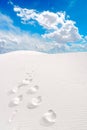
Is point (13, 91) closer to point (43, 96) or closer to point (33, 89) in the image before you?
point (33, 89)

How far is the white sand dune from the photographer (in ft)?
18.3

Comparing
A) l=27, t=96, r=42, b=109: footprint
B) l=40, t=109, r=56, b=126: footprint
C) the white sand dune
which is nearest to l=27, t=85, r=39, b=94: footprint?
the white sand dune

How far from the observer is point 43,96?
7.02 meters

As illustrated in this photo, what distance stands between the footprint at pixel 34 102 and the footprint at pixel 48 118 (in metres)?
0.60

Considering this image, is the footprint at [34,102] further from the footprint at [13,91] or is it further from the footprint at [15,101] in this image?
the footprint at [13,91]

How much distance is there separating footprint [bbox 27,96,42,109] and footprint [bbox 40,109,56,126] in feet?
1.98

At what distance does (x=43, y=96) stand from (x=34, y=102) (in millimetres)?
439

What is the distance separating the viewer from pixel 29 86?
7.97 m

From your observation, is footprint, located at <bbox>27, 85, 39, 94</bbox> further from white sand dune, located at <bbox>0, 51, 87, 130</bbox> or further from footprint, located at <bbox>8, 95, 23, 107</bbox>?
footprint, located at <bbox>8, 95, 23, 107</bbox>

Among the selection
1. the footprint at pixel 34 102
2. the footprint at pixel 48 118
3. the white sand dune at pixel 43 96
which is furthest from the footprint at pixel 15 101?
the footprint at pixel 48 118

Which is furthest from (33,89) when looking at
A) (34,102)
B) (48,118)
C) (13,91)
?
(48,118)

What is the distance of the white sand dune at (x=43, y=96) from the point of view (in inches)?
220

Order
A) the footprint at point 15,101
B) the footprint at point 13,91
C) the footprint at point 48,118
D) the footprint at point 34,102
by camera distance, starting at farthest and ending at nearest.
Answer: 1. the footprint at point 13,91
2. the footprint at point 15,101
3. the footprint at point 34,102
4. the footprint at point 48,118

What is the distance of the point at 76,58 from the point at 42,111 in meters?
6.78
